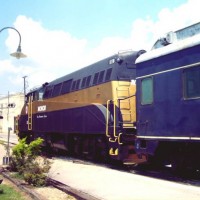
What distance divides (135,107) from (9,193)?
5.66 metres

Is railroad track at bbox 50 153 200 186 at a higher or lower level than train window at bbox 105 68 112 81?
lower

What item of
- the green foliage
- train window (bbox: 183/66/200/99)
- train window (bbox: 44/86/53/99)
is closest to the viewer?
train window (bbox: 183/66/200/99)

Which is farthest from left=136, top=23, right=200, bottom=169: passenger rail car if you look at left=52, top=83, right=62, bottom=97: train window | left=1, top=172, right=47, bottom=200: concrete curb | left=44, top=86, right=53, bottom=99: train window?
left=44, top=86, right=53, bottom=99: train window

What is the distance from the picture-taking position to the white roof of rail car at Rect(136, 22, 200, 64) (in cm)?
972

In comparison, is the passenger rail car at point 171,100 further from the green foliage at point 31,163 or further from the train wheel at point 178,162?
the green foliage at point 31,163

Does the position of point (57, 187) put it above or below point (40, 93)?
below

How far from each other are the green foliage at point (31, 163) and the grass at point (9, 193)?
0.72 m

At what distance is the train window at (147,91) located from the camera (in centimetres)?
1113

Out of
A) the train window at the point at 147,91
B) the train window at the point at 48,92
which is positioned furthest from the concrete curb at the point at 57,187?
the train window at the point at 48,92

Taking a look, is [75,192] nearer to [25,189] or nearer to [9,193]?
[25,189]

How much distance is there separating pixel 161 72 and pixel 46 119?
10505 mm

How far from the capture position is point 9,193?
934 centimetres

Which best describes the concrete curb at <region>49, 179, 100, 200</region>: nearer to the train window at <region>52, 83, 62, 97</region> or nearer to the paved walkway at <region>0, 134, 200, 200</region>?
the paved walkway at <region>0, 134, 200, 200</region>

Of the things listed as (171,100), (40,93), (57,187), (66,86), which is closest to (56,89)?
(66,86)
